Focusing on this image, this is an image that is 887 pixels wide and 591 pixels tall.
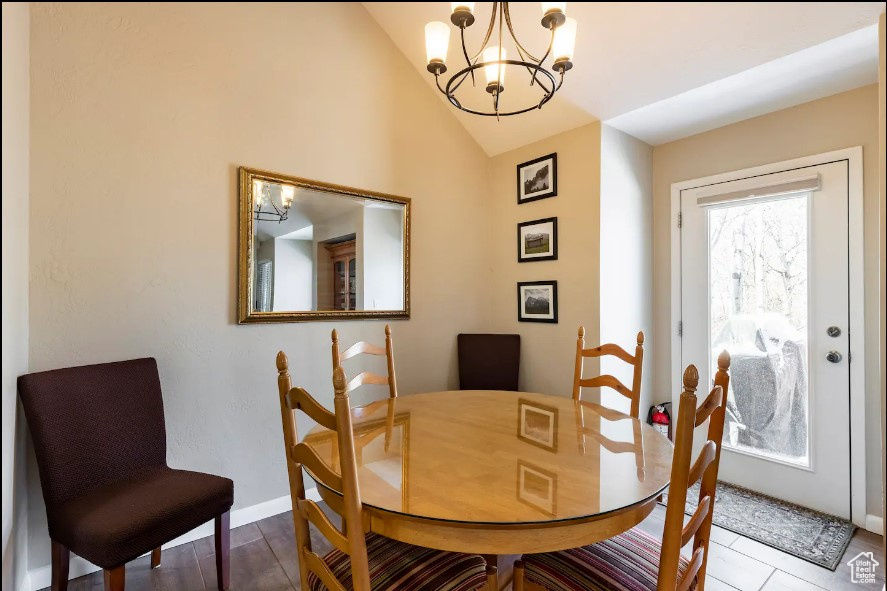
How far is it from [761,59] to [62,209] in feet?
9.90

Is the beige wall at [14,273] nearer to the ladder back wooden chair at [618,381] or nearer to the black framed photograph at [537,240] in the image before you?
the ladder back wooden chair at [618,381]

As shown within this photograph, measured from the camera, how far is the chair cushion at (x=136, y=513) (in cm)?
131

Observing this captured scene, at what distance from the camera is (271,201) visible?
2230 millimetres

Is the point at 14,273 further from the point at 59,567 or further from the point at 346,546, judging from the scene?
the point at 346,546

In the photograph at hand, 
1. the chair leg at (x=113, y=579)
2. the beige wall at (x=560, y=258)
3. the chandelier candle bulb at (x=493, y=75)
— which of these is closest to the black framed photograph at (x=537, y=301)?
the beige wall at (x=560, y=258)

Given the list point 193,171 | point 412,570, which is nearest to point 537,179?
point 193,171

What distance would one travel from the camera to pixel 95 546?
1294mm

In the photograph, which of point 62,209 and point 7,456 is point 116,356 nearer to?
point 7,456

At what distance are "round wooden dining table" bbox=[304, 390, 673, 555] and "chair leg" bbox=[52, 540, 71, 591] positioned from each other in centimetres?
99

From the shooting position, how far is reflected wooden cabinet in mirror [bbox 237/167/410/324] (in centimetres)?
217

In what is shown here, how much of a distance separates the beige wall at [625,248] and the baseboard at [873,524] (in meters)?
1.14

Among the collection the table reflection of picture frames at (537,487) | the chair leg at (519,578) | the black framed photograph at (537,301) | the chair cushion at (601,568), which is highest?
the black framed photograph at (537,301)
